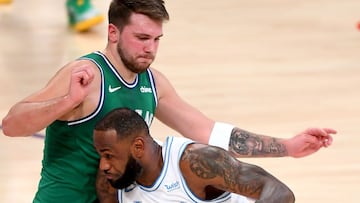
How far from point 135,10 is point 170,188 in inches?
26.2

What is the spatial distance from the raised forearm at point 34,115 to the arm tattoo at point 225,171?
479 mm

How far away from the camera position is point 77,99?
3.37 m

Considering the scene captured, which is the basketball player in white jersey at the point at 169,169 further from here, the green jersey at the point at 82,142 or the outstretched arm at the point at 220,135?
the outstretched arm at the point at 220,135

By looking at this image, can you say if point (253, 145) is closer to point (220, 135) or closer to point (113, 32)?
point (220, 135)

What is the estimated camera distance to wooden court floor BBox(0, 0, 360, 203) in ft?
17.7

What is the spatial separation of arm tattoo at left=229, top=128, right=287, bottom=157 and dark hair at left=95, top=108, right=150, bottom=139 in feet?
2.48

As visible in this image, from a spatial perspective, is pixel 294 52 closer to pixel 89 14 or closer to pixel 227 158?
pixel 89 14

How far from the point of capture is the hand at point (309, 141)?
12.6 feet

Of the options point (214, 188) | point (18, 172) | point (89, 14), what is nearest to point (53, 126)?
point (214, 188)

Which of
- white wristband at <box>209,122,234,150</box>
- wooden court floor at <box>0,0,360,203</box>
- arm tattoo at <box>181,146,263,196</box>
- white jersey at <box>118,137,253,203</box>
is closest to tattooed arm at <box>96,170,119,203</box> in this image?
white jersey at <box>118,137,253,203</box>

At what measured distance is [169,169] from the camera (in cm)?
345

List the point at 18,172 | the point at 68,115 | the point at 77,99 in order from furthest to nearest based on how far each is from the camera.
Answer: the point at 18,172, the point at 68,115, the point at 77,99

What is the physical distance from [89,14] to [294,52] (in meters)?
1.65

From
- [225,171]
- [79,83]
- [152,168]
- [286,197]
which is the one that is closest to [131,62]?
[79,83]
